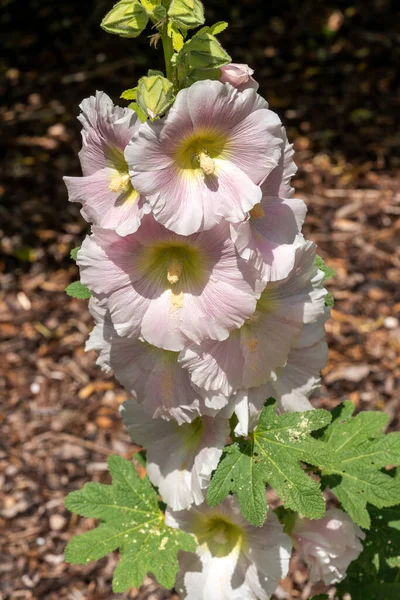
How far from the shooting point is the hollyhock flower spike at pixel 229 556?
2.08 metres

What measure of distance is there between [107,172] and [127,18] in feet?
1.09

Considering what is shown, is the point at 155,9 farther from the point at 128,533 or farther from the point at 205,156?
the point at 128,533

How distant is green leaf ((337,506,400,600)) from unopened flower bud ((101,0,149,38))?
4.94 ft

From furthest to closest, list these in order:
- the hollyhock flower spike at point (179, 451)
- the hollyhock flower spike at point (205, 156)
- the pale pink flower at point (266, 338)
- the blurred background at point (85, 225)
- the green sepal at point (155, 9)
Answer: the blurred background at point (85, 225)
the hollyhock flower spike at point (179, 451)
the pale pink flower at point (266, 338)
the green sepal at point (155, 9)
the hollyhock flower spike at point (205, 156)

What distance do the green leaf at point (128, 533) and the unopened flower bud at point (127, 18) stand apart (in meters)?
1.26

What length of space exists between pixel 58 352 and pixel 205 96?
300 centimetres

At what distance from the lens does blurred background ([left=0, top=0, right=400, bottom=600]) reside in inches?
146

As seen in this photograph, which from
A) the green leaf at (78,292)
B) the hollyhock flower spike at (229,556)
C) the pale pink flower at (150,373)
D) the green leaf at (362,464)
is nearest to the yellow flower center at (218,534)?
the hollyhock flower spike at (229,556)

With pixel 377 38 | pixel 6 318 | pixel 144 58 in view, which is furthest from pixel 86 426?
pixel 377 38

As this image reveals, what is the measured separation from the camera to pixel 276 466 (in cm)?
186

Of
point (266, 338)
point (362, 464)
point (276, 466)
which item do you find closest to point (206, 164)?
point (266, 338)

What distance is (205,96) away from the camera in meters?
1.47

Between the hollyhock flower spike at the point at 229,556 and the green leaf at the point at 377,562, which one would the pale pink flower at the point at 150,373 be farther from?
the green leaf at the point at 377,562

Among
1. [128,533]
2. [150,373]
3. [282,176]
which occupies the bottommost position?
[128,533]
